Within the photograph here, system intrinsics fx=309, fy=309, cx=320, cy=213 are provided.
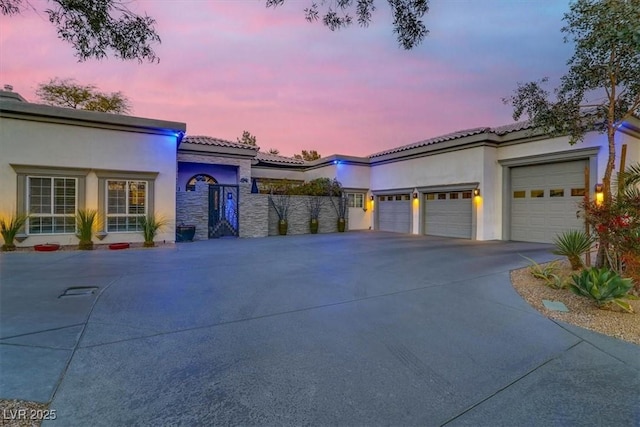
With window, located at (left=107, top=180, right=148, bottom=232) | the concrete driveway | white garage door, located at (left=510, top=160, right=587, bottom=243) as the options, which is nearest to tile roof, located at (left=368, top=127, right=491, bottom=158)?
white garage door, located at (left=510, top=160, right=587, bottom=243)

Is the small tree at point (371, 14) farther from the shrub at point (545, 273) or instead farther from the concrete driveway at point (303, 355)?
the shrub at point (545, 273)

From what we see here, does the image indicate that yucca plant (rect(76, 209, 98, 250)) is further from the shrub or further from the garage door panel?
the garage door panel

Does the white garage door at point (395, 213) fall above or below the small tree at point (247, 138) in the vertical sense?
below

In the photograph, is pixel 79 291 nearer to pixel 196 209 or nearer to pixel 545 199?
pixel 196 209

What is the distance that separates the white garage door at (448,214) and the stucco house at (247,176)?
2.0 inches

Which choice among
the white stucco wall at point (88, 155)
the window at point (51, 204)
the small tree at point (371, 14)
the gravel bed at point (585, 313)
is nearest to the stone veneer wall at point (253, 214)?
the white stucco wall at point (88, 155)

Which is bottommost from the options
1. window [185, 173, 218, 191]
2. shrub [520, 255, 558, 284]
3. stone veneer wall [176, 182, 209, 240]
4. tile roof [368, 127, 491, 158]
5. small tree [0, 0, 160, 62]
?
shrub [520, 255, 558, 284]

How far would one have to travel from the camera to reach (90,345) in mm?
3359

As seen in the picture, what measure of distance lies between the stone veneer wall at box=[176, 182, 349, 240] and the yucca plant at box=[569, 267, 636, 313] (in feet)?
42.2

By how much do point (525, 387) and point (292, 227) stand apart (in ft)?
47.5

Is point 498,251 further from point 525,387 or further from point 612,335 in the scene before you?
point 525,387

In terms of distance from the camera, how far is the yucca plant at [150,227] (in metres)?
11.4

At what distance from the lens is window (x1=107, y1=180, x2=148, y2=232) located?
11.4 metres

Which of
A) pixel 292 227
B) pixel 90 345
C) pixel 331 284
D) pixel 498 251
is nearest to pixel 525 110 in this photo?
pixel 498 251
